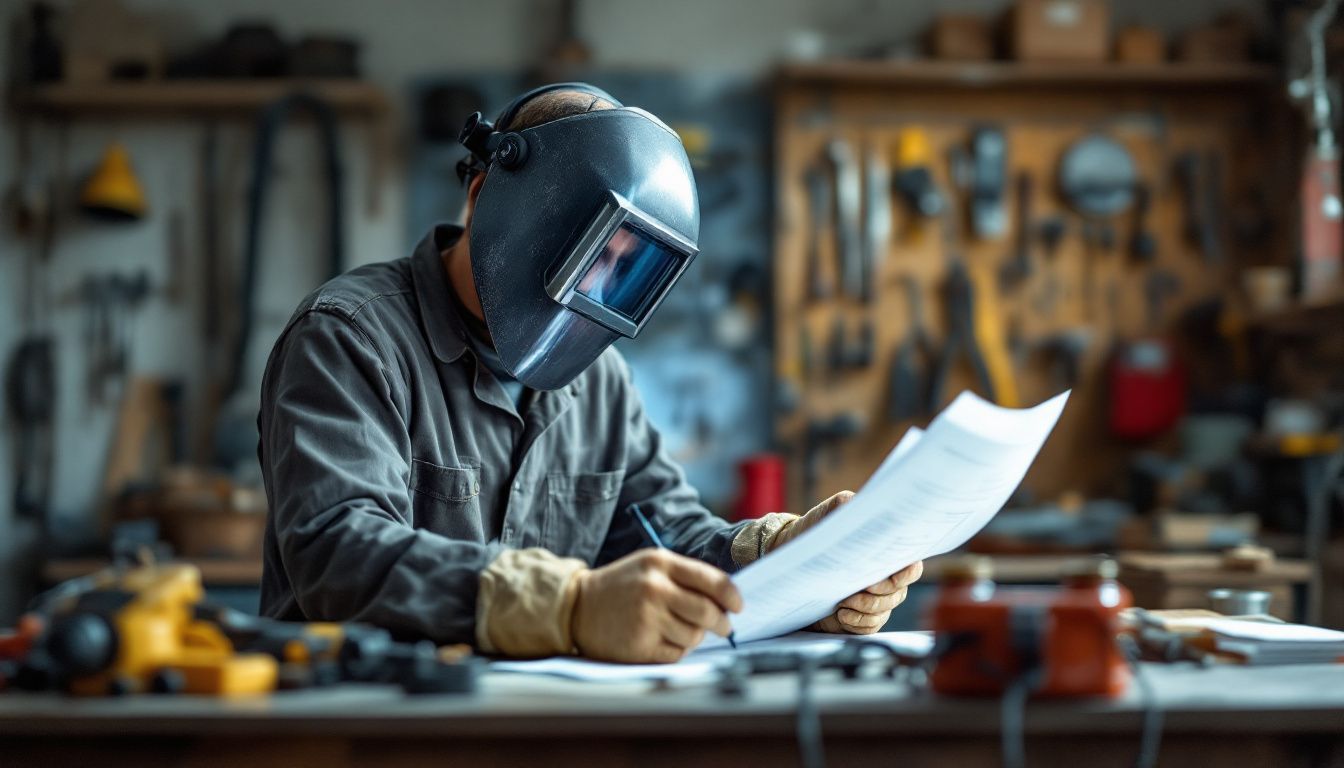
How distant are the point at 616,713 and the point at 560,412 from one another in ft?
3.13

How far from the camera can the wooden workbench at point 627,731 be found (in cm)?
89

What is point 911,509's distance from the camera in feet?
3.70

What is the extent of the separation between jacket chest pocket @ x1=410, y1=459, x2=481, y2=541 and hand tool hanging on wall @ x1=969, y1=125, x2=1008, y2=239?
283cm

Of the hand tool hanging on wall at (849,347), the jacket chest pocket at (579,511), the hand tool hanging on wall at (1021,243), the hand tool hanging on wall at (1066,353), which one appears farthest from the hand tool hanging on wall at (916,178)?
the jacket chest pocket at (579,511)

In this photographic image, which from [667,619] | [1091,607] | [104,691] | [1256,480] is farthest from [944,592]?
[1256,480]

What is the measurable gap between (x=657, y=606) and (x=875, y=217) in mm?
3151

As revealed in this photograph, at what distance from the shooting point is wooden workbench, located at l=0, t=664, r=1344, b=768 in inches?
35.0

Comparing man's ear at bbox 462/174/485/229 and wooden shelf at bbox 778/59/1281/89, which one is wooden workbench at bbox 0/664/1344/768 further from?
wooden shelf at bbox 778/59/1281/89

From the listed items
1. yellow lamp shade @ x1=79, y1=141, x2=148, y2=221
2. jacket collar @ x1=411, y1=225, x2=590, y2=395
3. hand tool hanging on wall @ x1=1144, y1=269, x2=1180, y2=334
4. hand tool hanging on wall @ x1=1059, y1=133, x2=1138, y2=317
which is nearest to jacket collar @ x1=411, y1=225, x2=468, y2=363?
jacket collar @ x1=411, y1=225, x2=590, y2=395

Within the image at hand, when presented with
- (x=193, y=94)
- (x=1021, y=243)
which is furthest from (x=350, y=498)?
(x=1021, y=243)

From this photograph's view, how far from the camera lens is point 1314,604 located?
9.77 ft

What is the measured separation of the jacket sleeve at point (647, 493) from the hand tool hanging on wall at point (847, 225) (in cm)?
220

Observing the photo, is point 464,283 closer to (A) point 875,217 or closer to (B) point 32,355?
(A) point 875,217

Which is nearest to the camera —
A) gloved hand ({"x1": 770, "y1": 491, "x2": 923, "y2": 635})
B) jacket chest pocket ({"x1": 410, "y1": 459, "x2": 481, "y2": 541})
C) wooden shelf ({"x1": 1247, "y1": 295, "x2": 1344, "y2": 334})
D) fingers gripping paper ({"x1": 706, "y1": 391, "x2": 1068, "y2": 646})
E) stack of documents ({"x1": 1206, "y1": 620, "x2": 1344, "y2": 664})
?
fingers gripping paper ({"x1": 706, "y1": 391, "x2": 1068, "y2": 646})
